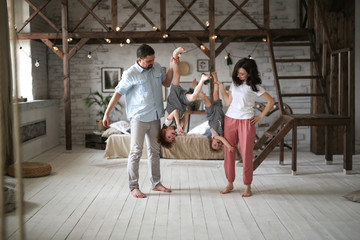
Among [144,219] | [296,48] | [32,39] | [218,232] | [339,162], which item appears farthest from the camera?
[296,48]

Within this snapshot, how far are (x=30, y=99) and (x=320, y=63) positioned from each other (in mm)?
6313

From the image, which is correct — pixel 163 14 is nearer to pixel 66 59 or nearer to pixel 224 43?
pixel 224 43

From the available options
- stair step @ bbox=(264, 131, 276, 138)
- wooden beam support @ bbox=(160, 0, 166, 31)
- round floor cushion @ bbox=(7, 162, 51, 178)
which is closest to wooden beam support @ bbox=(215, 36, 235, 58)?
wooden beam support @ bbox=(160, 0, 166, 31)

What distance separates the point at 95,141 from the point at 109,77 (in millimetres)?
1746

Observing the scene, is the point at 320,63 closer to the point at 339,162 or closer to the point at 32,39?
the point at 339,162

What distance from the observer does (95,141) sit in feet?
30.5

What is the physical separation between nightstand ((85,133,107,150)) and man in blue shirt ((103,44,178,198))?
4.10 m

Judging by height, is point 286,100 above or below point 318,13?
below

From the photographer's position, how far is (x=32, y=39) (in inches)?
355

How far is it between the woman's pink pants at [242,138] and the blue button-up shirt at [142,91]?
3.01ft

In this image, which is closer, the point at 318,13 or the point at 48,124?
the point at 318,13

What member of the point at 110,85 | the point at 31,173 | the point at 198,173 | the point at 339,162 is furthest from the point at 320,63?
the point at 31,173

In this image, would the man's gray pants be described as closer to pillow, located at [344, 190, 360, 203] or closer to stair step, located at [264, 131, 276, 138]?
stair step, located at [264, 131, 276, 138]

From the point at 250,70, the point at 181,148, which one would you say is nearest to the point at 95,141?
the point at 181,148
